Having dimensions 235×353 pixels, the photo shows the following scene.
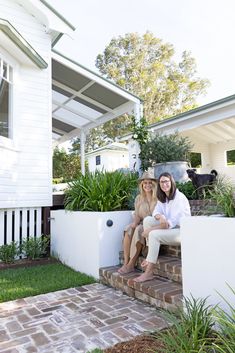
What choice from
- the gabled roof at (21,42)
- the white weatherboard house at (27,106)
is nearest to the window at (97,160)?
the white weatherboard house at (27,106)

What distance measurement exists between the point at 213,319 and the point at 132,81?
18.9 m

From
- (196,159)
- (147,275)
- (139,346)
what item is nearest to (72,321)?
(139,346)

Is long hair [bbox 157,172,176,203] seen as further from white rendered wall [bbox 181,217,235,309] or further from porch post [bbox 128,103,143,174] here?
porch post [bbox 128,103,143,174]

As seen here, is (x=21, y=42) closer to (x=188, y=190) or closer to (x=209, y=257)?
(x=188, y=190)

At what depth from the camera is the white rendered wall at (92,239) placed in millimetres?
4320

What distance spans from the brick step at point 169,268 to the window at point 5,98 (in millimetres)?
3641

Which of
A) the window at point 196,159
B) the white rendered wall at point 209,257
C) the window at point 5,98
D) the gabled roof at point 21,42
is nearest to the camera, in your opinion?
the white rendered wall at point 209,257

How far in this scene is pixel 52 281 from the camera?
4.13 metres

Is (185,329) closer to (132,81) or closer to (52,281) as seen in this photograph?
(52,281)

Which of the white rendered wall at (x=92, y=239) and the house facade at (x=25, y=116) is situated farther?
the house facade at (x=25, y=116)

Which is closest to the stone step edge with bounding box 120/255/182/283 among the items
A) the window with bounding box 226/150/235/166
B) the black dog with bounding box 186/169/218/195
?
the black dog with bounding box 186/169/218/195

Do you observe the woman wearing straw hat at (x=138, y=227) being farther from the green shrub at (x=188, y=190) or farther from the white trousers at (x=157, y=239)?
the green shrub at (x=188, y=190)

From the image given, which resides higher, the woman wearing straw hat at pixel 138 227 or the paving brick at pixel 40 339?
the woman wearing straw hat at pixel 138 227

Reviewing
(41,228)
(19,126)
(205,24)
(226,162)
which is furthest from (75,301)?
(205,24)
